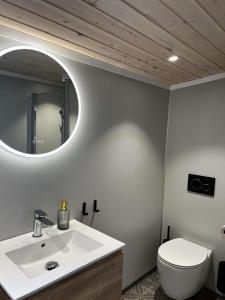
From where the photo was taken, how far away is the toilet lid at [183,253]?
190 cm

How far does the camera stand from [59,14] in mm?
1170

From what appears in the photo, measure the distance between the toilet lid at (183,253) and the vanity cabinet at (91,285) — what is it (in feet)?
2.50

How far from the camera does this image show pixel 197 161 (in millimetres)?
2305

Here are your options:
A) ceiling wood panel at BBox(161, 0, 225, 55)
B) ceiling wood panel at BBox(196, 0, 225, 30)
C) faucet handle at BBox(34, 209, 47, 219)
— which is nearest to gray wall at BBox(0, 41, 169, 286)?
faucet handle at BBox(34, 209, 47, 219)

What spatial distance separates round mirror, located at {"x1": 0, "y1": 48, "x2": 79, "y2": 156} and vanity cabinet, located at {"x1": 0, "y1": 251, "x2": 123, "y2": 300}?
0.78 metres

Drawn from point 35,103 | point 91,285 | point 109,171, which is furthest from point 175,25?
point 91,285

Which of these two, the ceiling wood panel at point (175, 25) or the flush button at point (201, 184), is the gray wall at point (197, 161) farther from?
the ceiling wood panel at point (175, 25)

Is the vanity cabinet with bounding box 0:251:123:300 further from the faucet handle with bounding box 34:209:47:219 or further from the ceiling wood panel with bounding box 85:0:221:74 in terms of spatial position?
the ceiling wood panel with bounding box 85:0:221:74

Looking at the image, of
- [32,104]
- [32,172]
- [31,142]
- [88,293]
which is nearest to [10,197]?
[32,172]

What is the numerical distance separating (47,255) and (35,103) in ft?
3.25

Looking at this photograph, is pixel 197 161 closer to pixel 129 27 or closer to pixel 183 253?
pixel 183 253

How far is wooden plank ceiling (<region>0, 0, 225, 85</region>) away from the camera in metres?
1.10

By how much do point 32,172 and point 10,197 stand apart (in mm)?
201

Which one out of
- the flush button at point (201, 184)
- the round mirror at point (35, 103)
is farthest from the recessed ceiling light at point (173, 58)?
the flush button at point (201, 184)
